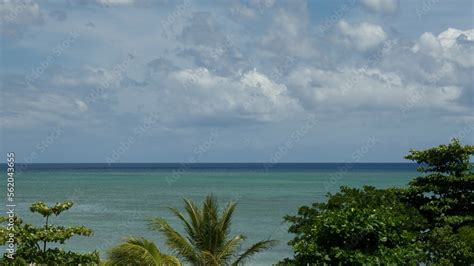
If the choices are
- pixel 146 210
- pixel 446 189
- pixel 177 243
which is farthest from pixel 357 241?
pixel 146 210

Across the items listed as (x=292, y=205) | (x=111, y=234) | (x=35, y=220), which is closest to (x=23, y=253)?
(x=111, y=234)

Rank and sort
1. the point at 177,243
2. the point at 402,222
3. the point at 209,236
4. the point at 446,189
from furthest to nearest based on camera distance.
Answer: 1. the point at 446,189
2. the point at 209,236
3. the point at 177,243
4. the point at 402,222

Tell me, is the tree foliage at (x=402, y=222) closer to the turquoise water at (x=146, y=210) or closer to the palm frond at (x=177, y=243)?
the palm frond at (x=177, y=243)

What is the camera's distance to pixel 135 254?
17250 millimetres

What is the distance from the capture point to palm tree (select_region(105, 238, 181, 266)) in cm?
1722

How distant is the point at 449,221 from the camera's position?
21.2 m

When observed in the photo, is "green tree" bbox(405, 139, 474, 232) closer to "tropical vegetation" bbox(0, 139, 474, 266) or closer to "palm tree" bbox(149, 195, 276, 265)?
"tropical vegetation" bbox(0, 139, 474, 266)

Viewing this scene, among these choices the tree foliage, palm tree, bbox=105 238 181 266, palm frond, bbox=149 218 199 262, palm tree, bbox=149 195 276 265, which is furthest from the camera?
palm tree, bbox=149 195 276 265

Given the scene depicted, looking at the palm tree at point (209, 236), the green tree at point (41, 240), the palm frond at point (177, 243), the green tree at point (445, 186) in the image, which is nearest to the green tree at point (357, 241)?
the green tree at point (41, 240)

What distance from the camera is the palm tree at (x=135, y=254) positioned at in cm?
1722

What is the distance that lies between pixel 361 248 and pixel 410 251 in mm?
958

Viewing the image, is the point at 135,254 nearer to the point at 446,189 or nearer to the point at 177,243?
the point at 177,243

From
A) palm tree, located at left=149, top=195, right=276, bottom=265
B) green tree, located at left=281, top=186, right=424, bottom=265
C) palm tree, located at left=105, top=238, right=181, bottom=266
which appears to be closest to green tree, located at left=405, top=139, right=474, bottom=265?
palm tree, located at left=149, top=195, right=276, bottom=265

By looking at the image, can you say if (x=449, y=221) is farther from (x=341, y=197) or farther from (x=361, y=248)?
(x=361, y=248)
